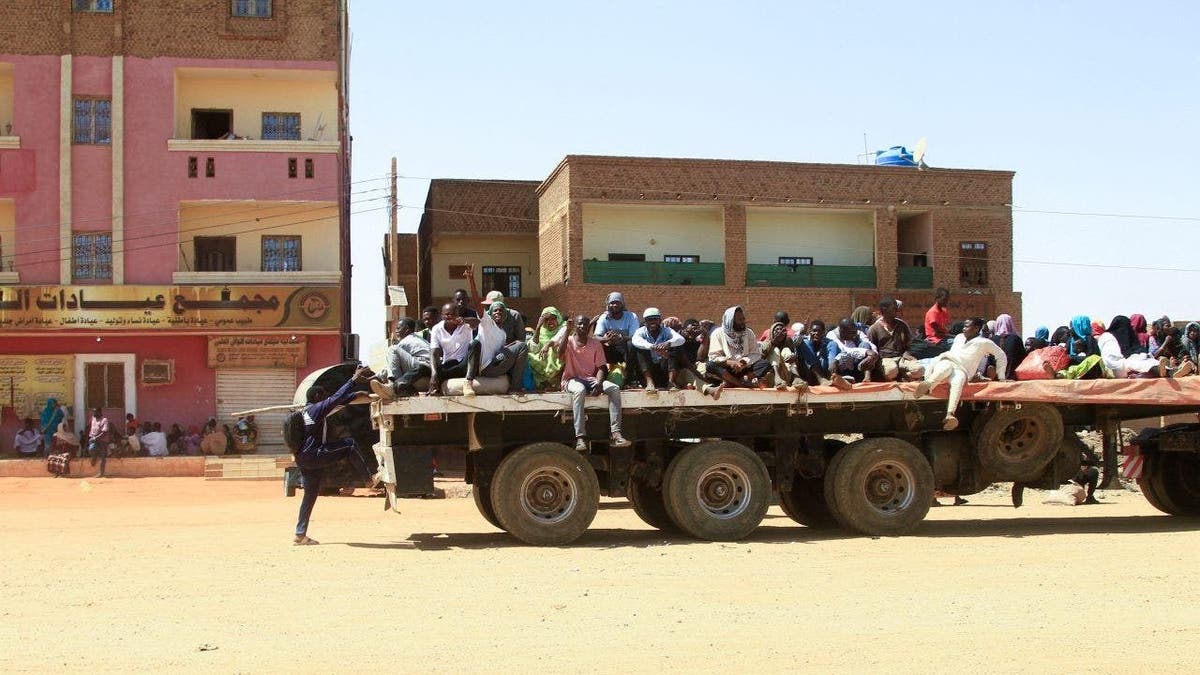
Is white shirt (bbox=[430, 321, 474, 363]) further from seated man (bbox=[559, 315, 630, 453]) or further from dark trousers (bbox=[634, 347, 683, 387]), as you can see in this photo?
dark trousers (bbox=[634, 347, 683, 387])

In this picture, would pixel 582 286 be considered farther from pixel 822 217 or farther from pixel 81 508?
pixel 81 508

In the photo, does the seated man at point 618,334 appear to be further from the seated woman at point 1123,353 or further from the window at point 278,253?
the window at point 278,253

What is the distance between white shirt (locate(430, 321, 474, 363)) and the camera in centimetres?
1362

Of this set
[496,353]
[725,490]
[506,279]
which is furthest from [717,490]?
[506,279]

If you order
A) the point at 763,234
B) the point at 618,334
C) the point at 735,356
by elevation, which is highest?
the point at 763,234

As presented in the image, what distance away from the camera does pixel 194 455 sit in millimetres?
32031

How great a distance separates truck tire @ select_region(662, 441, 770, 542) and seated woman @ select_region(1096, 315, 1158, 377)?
14.9 ft

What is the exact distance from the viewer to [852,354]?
47.1 ft

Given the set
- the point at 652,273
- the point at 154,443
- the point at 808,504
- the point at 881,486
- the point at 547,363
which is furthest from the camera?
the point at 652,273

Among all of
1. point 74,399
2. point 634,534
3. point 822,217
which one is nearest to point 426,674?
point 634,534

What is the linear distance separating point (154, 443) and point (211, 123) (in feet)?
30.6

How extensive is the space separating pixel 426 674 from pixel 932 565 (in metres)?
5.89

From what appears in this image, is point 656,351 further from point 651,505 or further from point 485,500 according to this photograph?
point 485,500

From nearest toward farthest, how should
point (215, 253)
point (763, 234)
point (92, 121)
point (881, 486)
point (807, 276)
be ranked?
1. point (881, 486)
2. point (92, 121)
3. point (215, 253)
4. point (807, 276)
5. point (763, 234)
